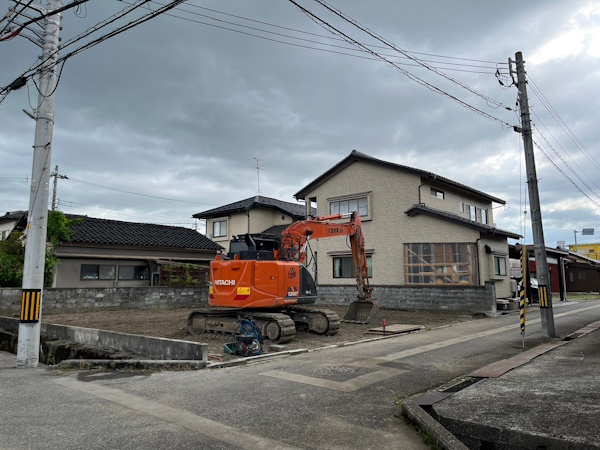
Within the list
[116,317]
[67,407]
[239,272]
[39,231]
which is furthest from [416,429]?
[116,317]

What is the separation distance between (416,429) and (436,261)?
14934 millimetres

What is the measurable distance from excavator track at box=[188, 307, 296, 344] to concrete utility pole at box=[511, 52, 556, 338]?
264 inches

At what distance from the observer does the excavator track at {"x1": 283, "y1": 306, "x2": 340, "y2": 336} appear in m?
11.7

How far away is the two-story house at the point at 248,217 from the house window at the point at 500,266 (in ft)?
42.2

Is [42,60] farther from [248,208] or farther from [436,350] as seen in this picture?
[248,208]

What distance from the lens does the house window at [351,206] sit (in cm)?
2192

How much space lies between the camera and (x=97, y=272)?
2120 cm

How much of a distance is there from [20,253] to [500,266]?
21966 mm

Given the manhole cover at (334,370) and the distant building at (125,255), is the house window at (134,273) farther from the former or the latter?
the manhole cover at (334,370)

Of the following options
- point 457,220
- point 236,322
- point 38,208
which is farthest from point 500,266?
point 38,208

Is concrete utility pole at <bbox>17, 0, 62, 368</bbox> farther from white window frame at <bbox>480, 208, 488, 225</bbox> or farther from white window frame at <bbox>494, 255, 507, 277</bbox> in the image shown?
white window frame at <bbox>480, 208, 488, 225</bbox>

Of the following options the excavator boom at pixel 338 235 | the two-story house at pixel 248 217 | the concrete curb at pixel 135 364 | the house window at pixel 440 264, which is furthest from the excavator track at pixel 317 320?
the two-story house at pixel 248 217

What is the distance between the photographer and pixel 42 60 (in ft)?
30.9

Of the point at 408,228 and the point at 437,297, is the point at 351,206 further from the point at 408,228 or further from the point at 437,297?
the point at 437,297
